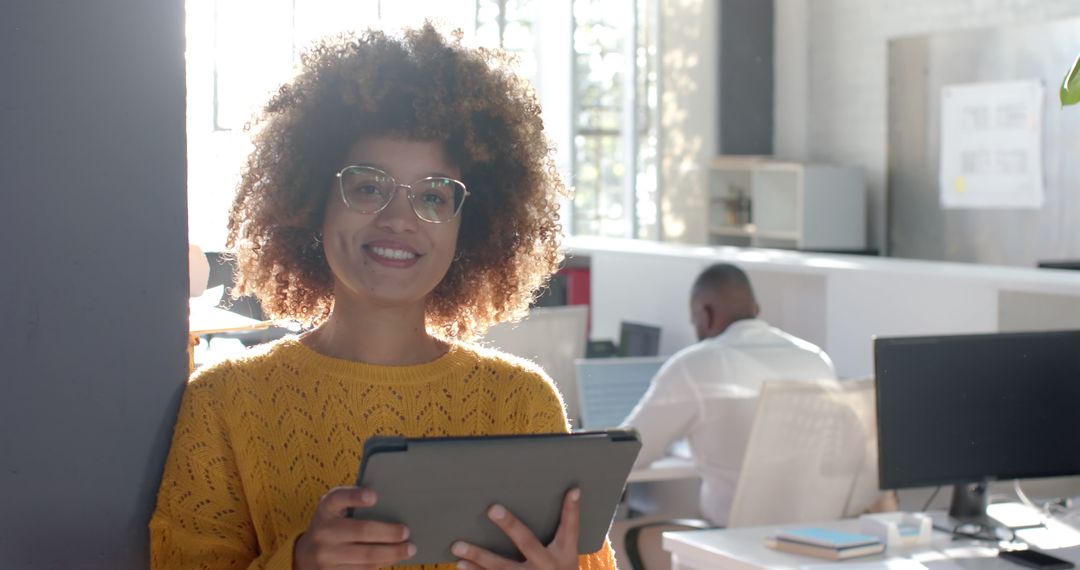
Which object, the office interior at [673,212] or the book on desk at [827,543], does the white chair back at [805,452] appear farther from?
the book on desk at [827,543]

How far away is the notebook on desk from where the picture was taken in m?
4.40

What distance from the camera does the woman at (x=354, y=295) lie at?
1.30 meters

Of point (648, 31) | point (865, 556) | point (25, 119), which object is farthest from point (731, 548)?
point (648, 31)

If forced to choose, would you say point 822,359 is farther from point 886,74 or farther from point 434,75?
point 886,74

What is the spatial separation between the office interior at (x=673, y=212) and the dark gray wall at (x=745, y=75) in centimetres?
1

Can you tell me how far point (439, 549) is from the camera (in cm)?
123

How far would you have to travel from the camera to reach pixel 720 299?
4098 mm

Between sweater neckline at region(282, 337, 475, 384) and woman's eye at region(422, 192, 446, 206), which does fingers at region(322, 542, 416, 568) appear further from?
woman's eye at region(422, 192, 446, 206)

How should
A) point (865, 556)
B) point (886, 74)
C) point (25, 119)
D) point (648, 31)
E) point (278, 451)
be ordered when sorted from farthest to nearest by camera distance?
point (648, 31) < point (886, 74) < point (865, 556) < point (278, 451) < point (25, 119)

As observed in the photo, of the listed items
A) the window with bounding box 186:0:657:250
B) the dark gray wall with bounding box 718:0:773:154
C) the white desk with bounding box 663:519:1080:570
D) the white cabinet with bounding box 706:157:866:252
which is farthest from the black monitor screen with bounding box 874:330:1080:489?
the dark gray wall with bounding box 718:0:773:154

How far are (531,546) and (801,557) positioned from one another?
1.49 metres

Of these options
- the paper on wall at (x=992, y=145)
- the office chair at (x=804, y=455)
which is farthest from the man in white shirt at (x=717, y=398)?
the paper on wall at (x=992, y=145)

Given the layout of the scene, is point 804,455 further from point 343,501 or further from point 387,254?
point 343,501

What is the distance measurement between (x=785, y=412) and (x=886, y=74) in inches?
218
